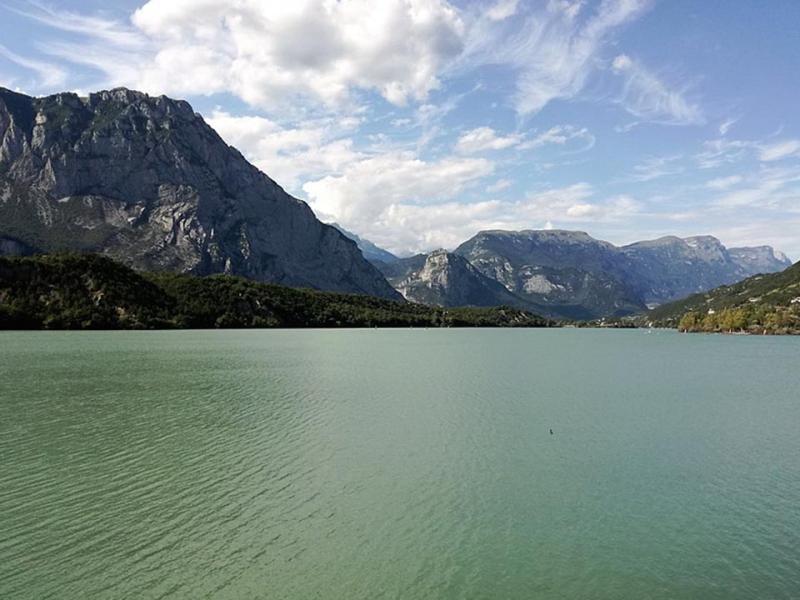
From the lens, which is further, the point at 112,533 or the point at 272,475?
the point at 272,475

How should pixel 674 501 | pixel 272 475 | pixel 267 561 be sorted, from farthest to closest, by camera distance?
pixel 272 475, pixel 674 501, pixel 267 561

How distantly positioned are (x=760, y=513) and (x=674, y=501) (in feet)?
10.5

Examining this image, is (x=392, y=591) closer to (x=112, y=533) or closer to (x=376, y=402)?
(x=112, y=533)

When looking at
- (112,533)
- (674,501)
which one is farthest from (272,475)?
(674,501)

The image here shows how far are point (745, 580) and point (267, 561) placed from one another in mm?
14677

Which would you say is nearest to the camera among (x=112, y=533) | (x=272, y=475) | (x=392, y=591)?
(x=392, y=591)

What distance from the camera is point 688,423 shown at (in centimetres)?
4394

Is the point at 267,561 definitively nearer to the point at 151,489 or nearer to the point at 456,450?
the point at 151,489

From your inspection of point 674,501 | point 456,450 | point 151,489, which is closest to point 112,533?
point 151,489

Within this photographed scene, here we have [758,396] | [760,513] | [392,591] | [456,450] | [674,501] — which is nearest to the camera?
[392,591]

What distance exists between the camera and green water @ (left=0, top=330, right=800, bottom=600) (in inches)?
672

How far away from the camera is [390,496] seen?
985 inches

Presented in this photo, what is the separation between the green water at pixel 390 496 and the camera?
1706 cm

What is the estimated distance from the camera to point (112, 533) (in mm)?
19844
